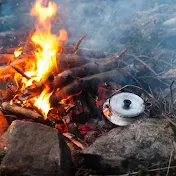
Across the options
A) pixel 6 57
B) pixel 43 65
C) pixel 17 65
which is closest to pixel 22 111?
pixel 43 65

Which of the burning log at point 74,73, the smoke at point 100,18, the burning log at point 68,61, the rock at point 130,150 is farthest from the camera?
the smoke at point 100,18

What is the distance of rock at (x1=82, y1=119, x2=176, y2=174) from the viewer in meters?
3.81

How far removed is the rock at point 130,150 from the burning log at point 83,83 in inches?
54.1

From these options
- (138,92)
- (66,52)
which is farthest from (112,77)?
(66,52)

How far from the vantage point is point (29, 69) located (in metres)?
5.76

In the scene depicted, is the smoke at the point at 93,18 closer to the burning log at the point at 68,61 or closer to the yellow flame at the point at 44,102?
the burning log at the point at 68,61

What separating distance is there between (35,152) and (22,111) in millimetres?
1347

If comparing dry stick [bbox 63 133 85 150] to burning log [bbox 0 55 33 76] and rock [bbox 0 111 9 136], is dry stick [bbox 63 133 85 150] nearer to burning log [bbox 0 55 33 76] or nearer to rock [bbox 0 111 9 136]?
rock [bbox 0 111 9 136]

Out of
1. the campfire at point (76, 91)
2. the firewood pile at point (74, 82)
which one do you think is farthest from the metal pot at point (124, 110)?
the firewood pile at point (74, 82)

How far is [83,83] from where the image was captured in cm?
542

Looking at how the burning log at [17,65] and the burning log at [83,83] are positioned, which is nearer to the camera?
the burning log at [83,83]

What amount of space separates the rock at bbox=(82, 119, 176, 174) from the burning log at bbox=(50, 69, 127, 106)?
1.38m

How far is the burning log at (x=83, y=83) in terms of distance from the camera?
201 inches

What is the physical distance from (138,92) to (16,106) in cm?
280
